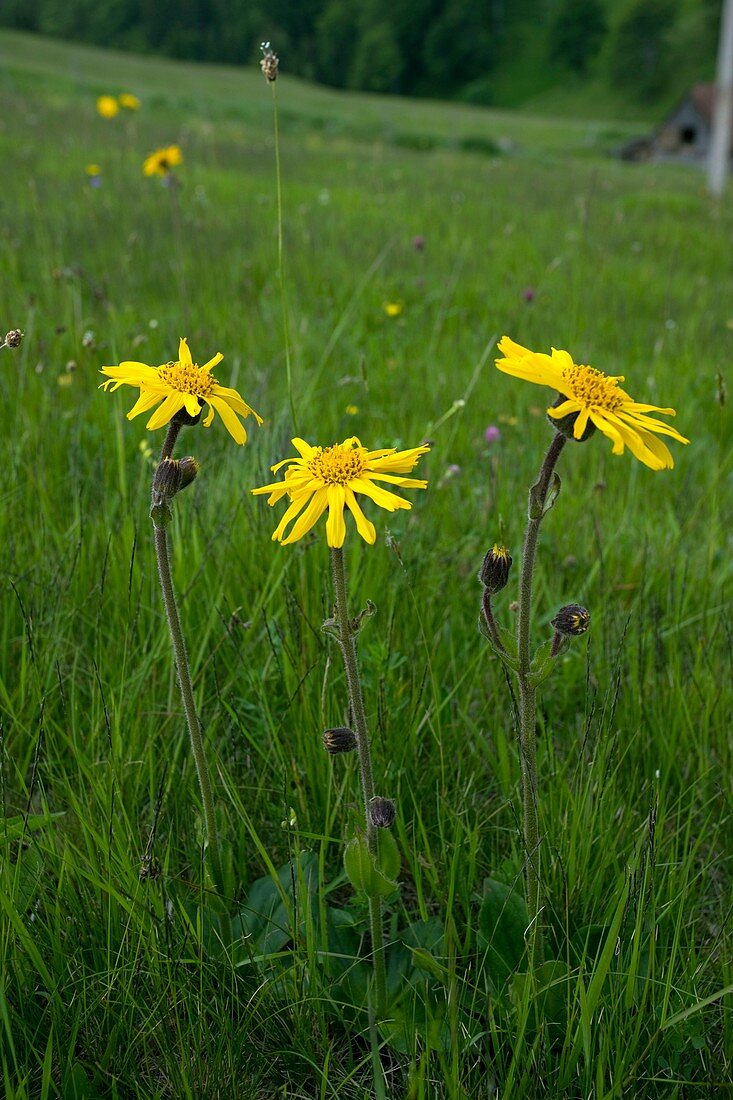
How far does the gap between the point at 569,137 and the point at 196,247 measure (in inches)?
1449

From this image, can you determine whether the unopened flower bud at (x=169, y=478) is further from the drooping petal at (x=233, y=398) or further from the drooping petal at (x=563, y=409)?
the drooping petal at (x=563, y=409)

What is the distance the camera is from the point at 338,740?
1.09 metres

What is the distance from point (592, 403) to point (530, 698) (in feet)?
1.27

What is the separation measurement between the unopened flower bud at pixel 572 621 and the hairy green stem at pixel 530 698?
0.18 feet

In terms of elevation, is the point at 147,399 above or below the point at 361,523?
above

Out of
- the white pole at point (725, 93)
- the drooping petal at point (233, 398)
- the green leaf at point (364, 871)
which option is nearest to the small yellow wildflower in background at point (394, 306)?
the drooping petal at point (233, 398)

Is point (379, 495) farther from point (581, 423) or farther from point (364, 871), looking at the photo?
point (364, 871)

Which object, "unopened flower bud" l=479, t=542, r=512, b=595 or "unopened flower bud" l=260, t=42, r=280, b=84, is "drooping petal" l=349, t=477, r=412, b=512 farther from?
"unopened flower bud" l=260, t=42, r=280, b=84

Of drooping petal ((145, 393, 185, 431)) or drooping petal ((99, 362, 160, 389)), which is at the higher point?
drooping petal ((99, 362, 160, 389))

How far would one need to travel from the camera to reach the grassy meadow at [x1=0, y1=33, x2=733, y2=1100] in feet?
3.52

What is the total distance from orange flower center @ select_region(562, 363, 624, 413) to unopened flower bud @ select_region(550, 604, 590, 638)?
264mm

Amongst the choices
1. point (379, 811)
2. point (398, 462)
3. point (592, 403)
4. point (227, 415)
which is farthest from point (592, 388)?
point (379, 811)

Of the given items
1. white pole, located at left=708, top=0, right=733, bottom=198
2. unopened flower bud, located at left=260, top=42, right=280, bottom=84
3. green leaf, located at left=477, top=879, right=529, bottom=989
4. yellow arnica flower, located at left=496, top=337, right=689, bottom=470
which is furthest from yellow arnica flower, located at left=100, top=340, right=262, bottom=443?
white pole, located at left=708, top=0, right=733, bottom=198

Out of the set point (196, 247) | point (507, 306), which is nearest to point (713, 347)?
point (507, 306)
